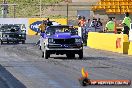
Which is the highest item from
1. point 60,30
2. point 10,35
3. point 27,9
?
point 60,30

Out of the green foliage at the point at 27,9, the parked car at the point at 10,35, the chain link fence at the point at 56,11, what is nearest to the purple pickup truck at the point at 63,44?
the parked car at the point at 10,35

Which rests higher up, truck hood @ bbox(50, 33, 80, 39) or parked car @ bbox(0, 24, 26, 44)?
truck hood @ bbox(50, 33, 80, 39)

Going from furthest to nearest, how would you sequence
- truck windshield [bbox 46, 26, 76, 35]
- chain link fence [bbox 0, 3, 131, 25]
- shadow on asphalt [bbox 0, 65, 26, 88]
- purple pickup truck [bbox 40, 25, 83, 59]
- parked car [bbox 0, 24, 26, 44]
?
chain link fence [bbox 0, 3, 131, 25] < parked car [bbox 0, 24, 26, 44] < truck windshield [bbox 46, 26, 76, 35] < purple pickup truck [bbox 40, 25, 83, 59] < shadow on asphalt [bbox 0, 65, 26, 88]

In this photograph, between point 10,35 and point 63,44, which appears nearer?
point 63,44

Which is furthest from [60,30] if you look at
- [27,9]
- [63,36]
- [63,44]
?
[27,9]

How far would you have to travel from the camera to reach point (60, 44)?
25.2 metres

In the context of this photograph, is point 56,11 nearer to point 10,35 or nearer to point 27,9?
point 27,9

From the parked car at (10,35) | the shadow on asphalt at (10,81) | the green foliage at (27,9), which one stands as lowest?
the parked car at (10,35)

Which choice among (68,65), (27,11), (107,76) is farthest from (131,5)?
(107,76)

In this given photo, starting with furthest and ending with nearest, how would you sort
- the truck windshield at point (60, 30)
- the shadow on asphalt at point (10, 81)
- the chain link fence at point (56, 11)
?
the chain link fence at point (56, 11), the truck windshield at point (60, 30), the shadow on asphalt at point (10, 81)

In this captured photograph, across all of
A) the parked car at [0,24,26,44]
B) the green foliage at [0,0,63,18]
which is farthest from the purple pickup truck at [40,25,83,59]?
the green foliage at [0,0,63,18]

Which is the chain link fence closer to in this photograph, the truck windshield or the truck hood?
the truck windshield

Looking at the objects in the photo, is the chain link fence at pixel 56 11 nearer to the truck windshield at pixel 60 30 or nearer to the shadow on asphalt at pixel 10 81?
the truck windshield at pixel 60 30

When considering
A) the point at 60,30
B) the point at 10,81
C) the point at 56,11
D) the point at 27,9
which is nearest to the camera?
the point at 10,81
